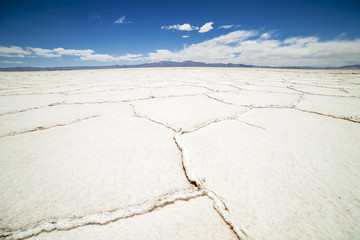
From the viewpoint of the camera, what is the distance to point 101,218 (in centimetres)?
41

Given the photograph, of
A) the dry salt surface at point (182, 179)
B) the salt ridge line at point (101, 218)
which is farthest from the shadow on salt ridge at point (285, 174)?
the salt ridge line at point (101, 218)

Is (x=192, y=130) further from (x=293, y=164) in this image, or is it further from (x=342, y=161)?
(x=342, y=161)

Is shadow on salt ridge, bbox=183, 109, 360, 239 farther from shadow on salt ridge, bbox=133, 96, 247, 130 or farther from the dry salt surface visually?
shadow on salt ridge, bbox=133, 96, 247, 130

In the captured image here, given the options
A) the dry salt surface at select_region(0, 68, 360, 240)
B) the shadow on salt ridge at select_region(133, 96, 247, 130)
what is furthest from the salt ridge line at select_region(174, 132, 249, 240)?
the shadow on salt ridge at select_region(133, 96, 247, 130)

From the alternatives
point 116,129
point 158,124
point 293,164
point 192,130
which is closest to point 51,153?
point 116,129

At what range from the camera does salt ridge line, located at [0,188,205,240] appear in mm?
380

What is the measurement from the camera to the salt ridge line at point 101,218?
38 centimetres

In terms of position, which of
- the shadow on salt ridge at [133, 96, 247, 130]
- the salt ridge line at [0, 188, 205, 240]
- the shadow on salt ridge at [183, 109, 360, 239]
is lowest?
the salt ridge line at [0, 188, 205, 240]

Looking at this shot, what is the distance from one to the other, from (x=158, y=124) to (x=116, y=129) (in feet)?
0.79

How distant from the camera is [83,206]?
0.45m

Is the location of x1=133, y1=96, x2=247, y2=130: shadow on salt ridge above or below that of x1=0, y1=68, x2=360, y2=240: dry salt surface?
above

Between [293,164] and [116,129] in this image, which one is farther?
[116,129]

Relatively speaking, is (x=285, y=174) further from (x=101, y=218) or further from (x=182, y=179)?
(x=101, y=218)

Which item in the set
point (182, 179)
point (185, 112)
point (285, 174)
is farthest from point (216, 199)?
point (185, 112)
